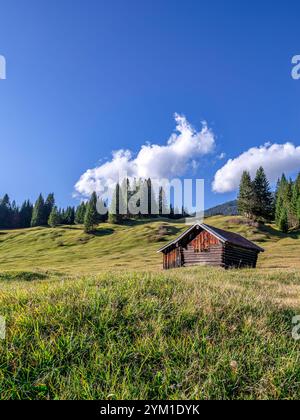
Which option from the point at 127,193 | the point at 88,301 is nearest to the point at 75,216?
the point at 127,193

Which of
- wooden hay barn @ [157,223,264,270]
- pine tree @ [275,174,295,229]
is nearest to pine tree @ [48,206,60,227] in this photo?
pine tree @ [275,174,295,229]

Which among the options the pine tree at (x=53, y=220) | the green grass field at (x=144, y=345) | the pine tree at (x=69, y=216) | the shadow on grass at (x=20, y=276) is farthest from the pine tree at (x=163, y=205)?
the green grass field at (x=144, y=345)

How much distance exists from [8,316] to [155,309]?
2.36 m

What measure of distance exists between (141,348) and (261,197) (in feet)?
309

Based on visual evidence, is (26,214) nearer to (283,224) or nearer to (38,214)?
(38,214)

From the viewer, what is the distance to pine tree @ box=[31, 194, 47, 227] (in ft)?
419

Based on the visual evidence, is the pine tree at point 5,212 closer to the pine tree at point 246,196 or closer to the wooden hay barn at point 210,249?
the pine tree at point 246,196

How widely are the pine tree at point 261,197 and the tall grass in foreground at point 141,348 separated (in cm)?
9080

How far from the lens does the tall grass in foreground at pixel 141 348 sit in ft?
11.8

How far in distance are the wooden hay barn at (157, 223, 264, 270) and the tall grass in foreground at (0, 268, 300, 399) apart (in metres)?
33.5

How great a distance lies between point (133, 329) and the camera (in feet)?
15.5

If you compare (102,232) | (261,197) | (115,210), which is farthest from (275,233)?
(115,210)

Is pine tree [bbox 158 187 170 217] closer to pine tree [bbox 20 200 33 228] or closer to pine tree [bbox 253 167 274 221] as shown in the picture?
pine tree [bbox 253 167 274 221]
